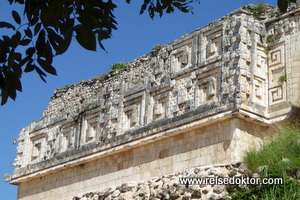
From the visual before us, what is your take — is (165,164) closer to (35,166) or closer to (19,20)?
(35,166)

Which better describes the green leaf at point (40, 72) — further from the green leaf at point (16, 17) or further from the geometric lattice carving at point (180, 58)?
the geometric lattice carving at point (180, 58)

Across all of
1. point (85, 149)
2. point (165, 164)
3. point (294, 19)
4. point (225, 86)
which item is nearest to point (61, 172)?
point (85, 149)

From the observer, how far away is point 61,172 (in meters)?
14.0

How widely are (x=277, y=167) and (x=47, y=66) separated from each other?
5.60 meters

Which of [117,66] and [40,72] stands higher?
[117,66]

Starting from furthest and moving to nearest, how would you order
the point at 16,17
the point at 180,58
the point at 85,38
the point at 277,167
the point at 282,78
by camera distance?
the point at 180,58
the point at 282,78
the point at 277,167
the point at 16,17
the point at 85,38

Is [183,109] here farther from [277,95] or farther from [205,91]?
[277,95]

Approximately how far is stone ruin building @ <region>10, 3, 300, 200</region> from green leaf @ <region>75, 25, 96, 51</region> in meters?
6.49

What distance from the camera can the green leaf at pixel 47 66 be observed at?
4.48 meters

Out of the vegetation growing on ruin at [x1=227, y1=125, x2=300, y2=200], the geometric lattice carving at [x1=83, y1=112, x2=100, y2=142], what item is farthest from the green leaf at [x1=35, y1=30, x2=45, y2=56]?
the geometric lattice carving at [x1=83, y1=112, x2=100, y2=142]

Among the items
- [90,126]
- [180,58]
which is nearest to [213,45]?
[180,58]

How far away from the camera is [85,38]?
4395 mm

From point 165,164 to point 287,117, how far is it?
2.37 m

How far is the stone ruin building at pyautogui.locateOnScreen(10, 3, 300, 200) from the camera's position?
1095 centimetres
